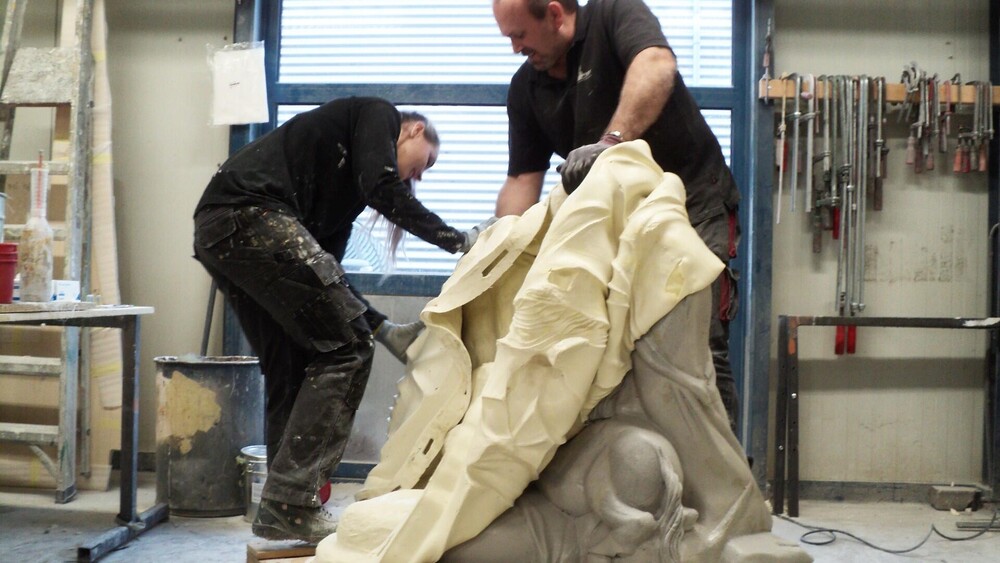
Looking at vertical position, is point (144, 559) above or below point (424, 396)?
below

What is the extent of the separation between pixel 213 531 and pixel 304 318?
1.17 metres

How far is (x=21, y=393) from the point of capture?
11.9ft

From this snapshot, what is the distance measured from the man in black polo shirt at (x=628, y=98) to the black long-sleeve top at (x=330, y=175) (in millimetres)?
455

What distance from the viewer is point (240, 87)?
12.3 feet

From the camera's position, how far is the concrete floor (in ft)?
9.09

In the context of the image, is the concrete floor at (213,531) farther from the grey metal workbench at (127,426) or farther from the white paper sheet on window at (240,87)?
the white paper sheet on window at (240,87)

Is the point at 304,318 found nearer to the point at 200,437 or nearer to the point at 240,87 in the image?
the point at 200,437

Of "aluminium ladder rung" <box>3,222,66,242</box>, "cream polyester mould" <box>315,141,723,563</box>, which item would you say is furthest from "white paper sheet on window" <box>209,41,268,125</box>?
"cream polyester mould" <box>315,141,723,563</box>

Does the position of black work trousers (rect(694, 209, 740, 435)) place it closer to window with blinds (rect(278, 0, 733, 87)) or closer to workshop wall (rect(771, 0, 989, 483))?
workshop wall (rect(771, 0, 989, 483))

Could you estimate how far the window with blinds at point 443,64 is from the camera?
3.84 m

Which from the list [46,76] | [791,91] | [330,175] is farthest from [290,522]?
[791,91]

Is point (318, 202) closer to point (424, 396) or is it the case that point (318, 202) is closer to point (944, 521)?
point (424, 396)

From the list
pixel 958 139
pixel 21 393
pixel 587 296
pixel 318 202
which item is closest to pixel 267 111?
pixel 318 202

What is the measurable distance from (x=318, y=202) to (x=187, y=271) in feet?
5.00
